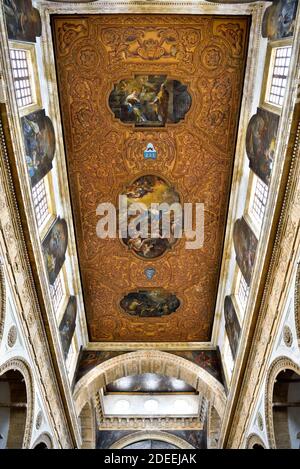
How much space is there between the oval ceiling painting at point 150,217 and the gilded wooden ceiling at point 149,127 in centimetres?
12

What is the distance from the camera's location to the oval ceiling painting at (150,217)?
42.3ft

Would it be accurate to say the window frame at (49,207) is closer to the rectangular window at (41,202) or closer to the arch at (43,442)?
the rectangular window at (41,202)

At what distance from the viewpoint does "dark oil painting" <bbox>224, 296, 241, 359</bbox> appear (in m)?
12.9

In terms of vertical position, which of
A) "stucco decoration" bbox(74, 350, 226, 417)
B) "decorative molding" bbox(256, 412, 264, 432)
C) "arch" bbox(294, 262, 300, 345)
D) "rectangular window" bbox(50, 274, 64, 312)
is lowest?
"stucco decoration" bbox(74, 350, 226, 417)

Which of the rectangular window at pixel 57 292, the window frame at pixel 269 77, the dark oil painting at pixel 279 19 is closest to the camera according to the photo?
the dark oil painting at pixel 279 19

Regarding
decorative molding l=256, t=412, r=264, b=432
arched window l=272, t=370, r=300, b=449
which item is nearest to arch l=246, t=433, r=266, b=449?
decorative molding l=256, t=412, r=264, b=432

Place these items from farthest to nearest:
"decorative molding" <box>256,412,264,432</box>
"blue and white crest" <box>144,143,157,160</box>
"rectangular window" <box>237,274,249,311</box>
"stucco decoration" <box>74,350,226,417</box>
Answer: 1. "stucco decoration" <box>74,350,226,417</box>
2. "rectangular window" <box>237,274,249,311</box>
3. "blue and white crest" <box>144,143,157,160</box>
4. "decorative molding" <box>256,412,264,432</box>

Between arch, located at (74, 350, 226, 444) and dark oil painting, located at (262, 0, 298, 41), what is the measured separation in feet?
39.1

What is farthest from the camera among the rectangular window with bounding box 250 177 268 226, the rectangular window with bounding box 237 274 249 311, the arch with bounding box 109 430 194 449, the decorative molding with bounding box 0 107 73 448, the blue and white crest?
the arch with bounding box 109 430 194 449

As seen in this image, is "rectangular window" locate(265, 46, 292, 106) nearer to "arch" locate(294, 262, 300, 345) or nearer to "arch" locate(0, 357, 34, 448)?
"arch" locate(294, 262, 300, 345)

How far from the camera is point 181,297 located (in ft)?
50.2

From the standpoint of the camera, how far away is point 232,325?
1347cm

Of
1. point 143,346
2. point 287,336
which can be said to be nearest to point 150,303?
point 143,346

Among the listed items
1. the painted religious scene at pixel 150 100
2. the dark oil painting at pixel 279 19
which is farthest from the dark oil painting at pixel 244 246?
the dark oil painting at pixel 279 19
